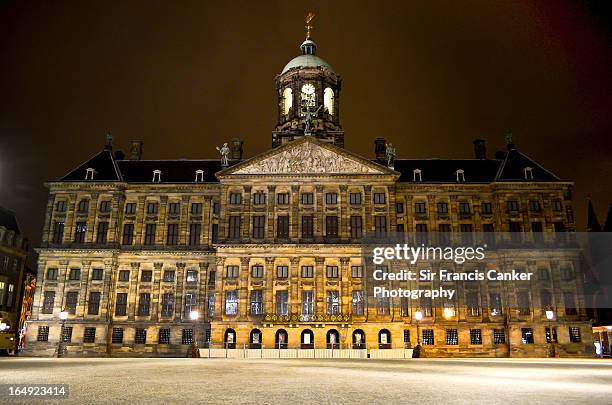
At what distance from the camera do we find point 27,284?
77312 millimetres

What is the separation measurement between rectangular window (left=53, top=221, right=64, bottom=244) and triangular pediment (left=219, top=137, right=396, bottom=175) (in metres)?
18.6

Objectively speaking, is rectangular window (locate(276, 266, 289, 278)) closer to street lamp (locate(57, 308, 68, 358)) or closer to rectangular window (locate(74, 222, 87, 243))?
street lamp (locate(57, 308, 68, 358))

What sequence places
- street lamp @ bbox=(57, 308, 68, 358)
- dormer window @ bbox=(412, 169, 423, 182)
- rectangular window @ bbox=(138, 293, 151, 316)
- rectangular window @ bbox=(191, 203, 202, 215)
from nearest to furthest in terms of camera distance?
street lamp @ bbox=(57, 308, 68, 358) < rectangular window @ bbox=(138, 293, 151, 316) < rectangular window @ bbox=(191, 203, 202, 215) < dormer window @ bbox=(412, 169, 423, 182)

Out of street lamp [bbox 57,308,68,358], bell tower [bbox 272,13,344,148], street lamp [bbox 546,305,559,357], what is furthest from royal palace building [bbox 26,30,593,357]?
bell tower [bbox 272,13,344,148]

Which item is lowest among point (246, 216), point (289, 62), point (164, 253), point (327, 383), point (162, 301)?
point (327, 383)

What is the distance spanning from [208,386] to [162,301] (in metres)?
40.0

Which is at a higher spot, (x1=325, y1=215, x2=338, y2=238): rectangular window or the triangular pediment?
the triangular pediment

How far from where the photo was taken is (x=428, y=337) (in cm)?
5000

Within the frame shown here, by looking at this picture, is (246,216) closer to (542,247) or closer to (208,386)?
(542,247)

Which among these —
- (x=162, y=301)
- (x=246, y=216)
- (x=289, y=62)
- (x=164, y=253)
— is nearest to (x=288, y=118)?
(x=289, y=62)

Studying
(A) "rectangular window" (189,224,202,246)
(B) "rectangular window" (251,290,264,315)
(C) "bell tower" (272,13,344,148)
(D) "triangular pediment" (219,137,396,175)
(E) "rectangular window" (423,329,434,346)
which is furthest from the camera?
(C) "bell tower" (272,13,344,148)

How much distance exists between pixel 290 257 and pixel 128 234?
1814 centimetres

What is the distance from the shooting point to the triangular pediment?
51594 mm

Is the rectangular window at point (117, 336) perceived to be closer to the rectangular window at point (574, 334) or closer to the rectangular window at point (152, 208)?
the rectangular window at point (152, 208)
